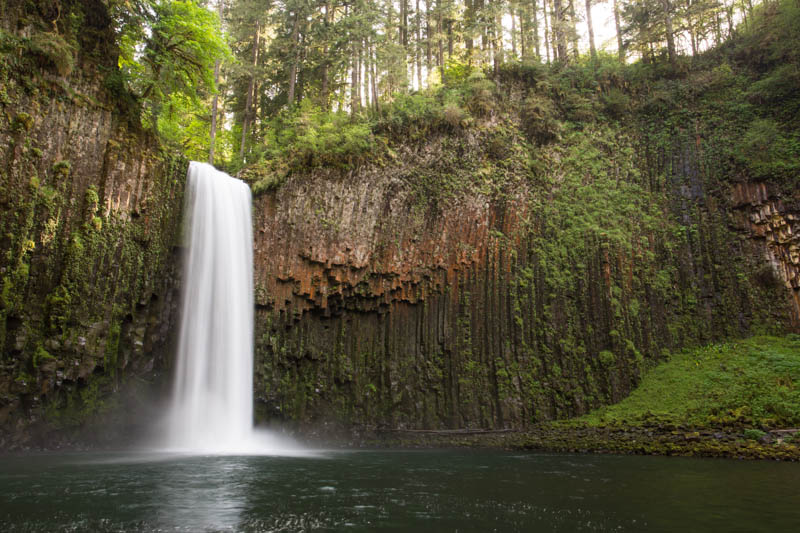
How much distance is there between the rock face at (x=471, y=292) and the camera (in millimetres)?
18125

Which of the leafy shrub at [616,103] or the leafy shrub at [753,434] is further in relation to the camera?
the leafy shrub at [616,103]

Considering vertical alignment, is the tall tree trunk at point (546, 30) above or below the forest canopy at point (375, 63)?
above

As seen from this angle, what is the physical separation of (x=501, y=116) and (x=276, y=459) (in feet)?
62.5

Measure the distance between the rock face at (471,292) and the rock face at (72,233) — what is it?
14.0 feet

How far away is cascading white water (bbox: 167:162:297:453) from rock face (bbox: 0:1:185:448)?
936mm

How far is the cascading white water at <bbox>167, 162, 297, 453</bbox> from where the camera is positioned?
52.5 ft

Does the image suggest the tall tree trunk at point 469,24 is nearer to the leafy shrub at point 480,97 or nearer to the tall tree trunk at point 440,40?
the tall tree trunk at point 440,40

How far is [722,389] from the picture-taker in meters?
15.4

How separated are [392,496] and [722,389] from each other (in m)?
13.5

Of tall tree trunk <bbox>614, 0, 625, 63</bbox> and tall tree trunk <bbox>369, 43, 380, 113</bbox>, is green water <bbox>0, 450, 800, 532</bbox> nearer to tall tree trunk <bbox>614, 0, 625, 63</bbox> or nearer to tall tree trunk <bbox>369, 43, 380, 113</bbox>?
tall tree trunk <bbox>369, 43, 380, 113</bbox>

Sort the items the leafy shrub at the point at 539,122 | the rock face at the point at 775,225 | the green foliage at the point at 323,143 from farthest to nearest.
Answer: the leafy shrub at the point at 539,122 < the green foliage at the point at 323,143 < the rock face at the point at 775,225

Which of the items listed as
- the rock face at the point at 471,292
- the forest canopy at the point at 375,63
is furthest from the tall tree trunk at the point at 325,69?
the rock face at the point at 471,292

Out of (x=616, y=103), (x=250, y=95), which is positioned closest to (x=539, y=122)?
(x=616, y=103)

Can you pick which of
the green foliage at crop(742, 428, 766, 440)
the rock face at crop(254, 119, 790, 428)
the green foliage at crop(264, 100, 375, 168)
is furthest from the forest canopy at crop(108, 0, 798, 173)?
the green foliage at crop(742, 428, 766, 440)
